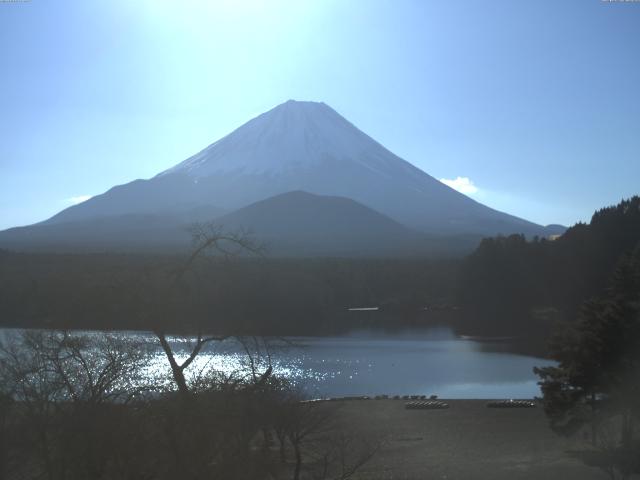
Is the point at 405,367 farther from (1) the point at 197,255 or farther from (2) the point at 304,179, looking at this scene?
(2) the point at 304,179

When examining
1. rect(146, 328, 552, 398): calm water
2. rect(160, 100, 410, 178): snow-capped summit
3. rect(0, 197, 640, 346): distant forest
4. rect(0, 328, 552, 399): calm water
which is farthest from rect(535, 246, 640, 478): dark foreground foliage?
rect(160, 100, 410, 178): snow-capped summit

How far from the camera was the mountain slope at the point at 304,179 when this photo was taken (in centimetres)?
8694

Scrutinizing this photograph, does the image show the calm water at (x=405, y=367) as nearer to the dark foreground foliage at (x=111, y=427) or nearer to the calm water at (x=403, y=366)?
the calm water at (x=403, y=366)

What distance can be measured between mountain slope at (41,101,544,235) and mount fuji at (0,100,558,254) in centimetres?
12

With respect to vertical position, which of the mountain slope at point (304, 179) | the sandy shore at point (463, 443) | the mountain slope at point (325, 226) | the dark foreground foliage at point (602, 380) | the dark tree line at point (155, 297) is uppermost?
the mountain slope at point (304, 179)

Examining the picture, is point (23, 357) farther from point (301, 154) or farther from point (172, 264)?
point (301, 154)

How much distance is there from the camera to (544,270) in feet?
132

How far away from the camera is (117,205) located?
87.8 meters

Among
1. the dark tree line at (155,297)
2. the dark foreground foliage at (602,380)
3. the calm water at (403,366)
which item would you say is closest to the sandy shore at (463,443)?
the dark foreground foliage at (602,380)

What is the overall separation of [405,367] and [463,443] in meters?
10.1

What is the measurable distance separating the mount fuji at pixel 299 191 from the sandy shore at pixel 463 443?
5387cm

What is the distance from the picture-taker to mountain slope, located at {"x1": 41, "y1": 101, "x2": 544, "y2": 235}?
3423 inches

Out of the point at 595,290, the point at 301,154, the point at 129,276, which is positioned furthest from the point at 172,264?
the point at 301,154

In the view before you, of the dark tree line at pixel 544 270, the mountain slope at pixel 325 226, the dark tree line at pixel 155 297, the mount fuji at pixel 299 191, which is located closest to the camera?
the dark tree line at pixel 155 297
